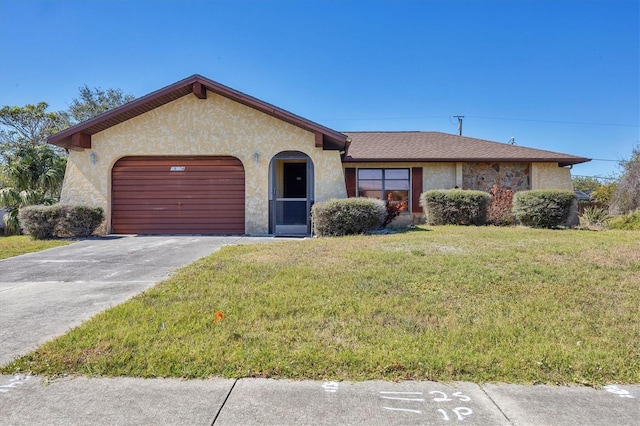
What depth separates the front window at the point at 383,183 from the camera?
15328mm

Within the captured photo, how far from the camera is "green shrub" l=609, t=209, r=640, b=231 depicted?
1339 cm

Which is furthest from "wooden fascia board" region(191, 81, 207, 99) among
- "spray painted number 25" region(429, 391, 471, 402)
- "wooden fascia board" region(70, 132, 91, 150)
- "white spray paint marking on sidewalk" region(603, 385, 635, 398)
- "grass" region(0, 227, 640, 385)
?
"white spray paint marking on sidewalk" region(603, 385, 635, 398)

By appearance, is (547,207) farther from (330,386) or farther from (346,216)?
(330,386)

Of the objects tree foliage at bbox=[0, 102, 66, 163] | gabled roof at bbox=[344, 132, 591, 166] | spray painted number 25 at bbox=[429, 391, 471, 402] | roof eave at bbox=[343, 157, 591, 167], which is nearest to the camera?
spray painted number 25 at bbox=[429, 391, 471, 402]

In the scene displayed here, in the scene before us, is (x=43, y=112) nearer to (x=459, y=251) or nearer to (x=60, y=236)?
(x=60, y=236)

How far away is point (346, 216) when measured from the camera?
420 inches

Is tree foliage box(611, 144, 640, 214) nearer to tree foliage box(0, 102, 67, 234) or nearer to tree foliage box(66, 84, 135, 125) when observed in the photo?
tree foliage box(0, 102, 67, 234)

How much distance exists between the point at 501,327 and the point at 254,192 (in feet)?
32.3

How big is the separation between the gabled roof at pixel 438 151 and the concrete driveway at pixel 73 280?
7551mm

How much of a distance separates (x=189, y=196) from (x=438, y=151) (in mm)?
10475

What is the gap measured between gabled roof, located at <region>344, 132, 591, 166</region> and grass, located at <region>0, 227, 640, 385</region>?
8.69m

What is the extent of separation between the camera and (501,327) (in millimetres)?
3830

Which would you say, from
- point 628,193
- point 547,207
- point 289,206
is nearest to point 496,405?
point 289,206

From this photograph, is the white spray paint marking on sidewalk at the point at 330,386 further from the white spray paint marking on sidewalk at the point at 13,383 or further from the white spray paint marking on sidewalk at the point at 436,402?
the white spray paint marking on sidewalk at the point at 13,383
